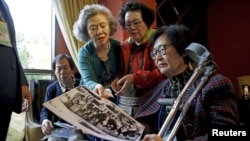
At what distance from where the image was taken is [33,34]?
2609 millimetres

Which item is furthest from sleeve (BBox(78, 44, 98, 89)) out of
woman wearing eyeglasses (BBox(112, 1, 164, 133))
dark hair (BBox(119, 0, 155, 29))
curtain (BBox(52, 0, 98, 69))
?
Answer: curtain (BBox(52, 0, 98, 69))

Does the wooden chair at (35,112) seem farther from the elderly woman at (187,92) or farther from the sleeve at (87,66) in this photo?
the elderly woman at (187,92)

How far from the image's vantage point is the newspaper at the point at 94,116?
0.69 metres

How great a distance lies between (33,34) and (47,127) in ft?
3.57

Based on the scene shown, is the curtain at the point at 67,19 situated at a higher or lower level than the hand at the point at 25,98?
higher

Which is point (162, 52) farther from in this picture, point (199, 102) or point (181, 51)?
point (199, 102)

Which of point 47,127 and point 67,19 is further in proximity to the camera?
point 67,19

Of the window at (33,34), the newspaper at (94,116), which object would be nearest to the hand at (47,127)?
the window at (33,34)

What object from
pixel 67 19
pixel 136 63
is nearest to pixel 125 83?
pixel 136 63

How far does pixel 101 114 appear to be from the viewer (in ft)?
2.47

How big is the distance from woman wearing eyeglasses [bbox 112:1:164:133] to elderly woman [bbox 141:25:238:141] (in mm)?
47

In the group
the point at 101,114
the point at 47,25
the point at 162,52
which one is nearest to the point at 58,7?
the point at 47,25

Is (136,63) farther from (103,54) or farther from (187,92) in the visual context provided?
(187,92)

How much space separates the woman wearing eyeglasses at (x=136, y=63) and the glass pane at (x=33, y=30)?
1456 millimetres
